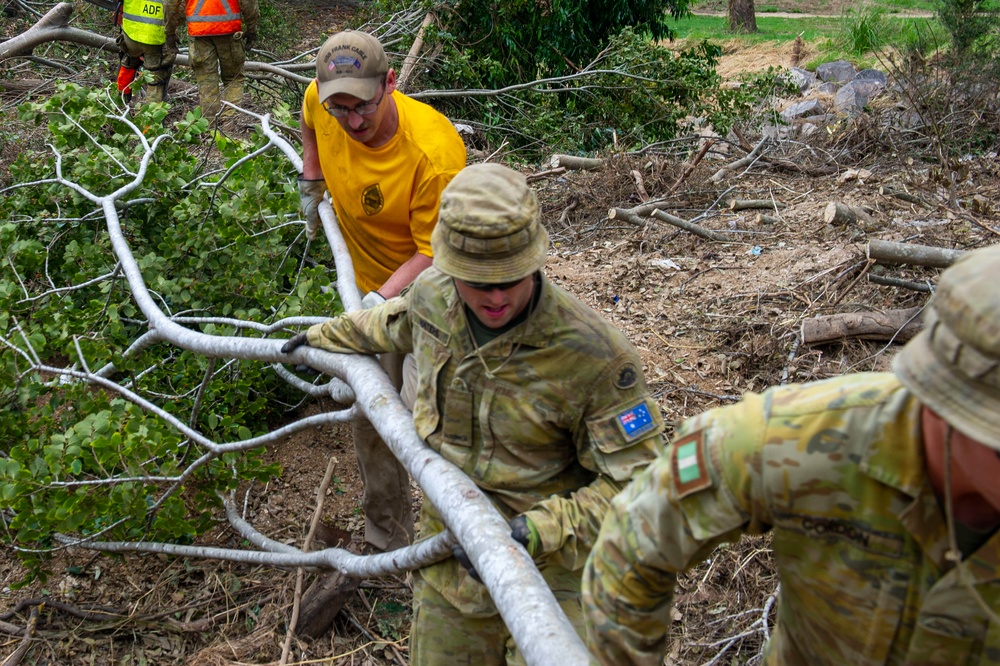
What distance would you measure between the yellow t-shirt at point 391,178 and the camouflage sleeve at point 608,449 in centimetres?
129

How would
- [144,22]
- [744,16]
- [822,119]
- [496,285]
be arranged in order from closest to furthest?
[496,285]
[144,22]
[822,119]
[744,16]

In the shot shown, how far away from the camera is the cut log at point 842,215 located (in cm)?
608

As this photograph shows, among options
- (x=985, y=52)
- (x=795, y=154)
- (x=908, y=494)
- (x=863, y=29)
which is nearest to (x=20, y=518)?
(x=908, y=494)

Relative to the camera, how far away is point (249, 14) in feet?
26.4

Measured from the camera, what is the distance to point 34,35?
316 inches

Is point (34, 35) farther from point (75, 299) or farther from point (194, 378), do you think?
point (194, 378)

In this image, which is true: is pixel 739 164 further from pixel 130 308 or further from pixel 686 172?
pixel 130 308

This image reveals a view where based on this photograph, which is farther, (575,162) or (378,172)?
(575,162)

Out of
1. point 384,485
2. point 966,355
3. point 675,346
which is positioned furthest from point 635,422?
point 675,346

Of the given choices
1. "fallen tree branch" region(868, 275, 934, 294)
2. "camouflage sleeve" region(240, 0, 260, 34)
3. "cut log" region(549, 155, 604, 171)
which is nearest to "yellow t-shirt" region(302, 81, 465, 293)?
"fallen tree branch" region(868, 275, 934, 294)

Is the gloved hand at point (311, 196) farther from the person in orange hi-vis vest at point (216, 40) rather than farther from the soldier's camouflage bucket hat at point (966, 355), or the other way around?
the person in orange hi-vis vest at point (216, 40)

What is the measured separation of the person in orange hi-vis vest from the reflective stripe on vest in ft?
0.39

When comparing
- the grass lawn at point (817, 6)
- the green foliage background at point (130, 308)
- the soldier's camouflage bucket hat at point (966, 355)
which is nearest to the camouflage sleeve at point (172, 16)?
the green foliage background at point (130, 308)

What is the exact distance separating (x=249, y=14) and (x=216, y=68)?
0.54 m
